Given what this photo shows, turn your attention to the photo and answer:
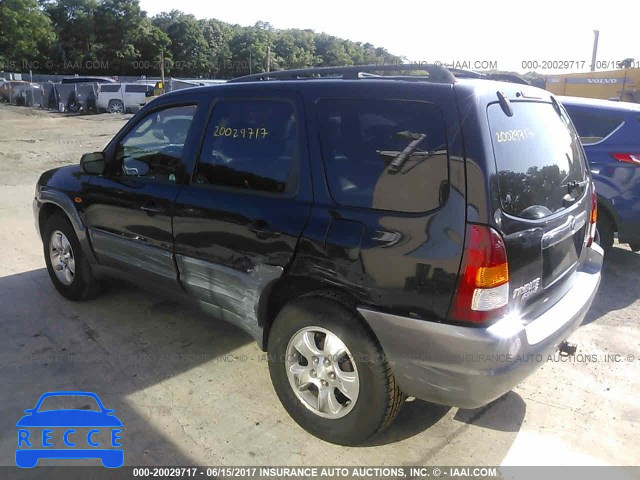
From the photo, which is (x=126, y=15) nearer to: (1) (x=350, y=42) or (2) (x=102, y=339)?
(1) (x=350, y=42)

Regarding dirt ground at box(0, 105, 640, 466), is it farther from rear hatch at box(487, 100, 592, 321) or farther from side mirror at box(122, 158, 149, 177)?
side mirror at box(122, 158, 149, 177)

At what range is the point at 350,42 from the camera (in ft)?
267

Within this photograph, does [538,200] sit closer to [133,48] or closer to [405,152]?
[405,152]

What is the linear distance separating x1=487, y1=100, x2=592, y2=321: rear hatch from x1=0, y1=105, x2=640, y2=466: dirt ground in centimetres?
78

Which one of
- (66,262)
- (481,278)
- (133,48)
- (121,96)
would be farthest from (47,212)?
(133,48)

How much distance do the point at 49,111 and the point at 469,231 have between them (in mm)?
31719

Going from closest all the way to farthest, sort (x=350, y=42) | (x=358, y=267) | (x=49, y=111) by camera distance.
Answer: (x=358, y=267), (x=49, y=111), (x=350, y=42)

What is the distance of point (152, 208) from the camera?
11.6ft

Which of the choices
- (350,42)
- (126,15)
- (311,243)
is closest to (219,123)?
(311,243)

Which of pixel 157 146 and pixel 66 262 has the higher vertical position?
pixel 157 146

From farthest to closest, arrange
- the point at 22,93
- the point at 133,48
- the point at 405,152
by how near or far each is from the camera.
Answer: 1. the point at 133,48
2. the point at 22,93
3. the point at 405,152

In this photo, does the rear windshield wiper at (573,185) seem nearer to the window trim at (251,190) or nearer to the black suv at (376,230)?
the black suv at (376,230)

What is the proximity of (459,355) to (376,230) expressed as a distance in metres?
0.67

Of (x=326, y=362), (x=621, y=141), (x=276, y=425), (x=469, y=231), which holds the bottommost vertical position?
(x=276, y=425)
